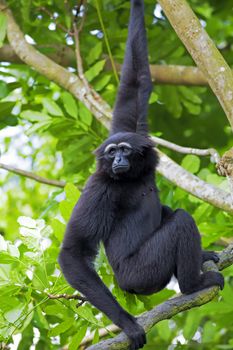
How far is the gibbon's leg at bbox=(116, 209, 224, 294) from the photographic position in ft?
19.7

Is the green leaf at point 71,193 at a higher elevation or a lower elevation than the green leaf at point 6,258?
lower

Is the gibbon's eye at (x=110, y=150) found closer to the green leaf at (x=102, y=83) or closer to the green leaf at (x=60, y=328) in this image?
the green leaf at (x=102, y=83)

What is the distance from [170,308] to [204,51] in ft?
6.59

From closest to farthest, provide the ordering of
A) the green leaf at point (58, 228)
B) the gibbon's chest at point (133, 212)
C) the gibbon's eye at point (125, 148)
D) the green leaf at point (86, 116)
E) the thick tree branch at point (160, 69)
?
the green leaf at point (58, 228) → the gibbon's chest at point (133, 212) → the gibbon's eye at point (125, 148) → the green leaf at point (86, 116) → the thick tree branch at point (160, 69)

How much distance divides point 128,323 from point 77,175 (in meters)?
2.84

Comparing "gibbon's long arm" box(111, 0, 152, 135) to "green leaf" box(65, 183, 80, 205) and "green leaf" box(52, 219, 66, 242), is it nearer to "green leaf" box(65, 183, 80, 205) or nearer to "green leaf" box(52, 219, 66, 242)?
"green leaf" box(65, 183, 80, 205)

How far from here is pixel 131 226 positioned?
6.55 m

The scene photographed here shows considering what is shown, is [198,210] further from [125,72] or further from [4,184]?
[4,184]

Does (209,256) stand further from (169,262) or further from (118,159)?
(118,159)

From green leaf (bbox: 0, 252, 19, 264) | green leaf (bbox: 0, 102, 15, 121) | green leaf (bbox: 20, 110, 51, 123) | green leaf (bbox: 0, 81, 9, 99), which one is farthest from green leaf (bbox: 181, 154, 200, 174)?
green leaf (bbox: 0, 252, 19, 264)

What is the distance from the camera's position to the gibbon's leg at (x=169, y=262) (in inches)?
237

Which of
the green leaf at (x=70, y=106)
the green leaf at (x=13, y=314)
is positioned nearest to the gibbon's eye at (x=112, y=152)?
the green leaf at (x=70, y=106)

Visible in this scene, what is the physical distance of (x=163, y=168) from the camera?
6871 millimetres

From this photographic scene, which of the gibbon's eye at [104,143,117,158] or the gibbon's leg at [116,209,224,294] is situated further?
the gibbon's eye at [104,143,117,158]
